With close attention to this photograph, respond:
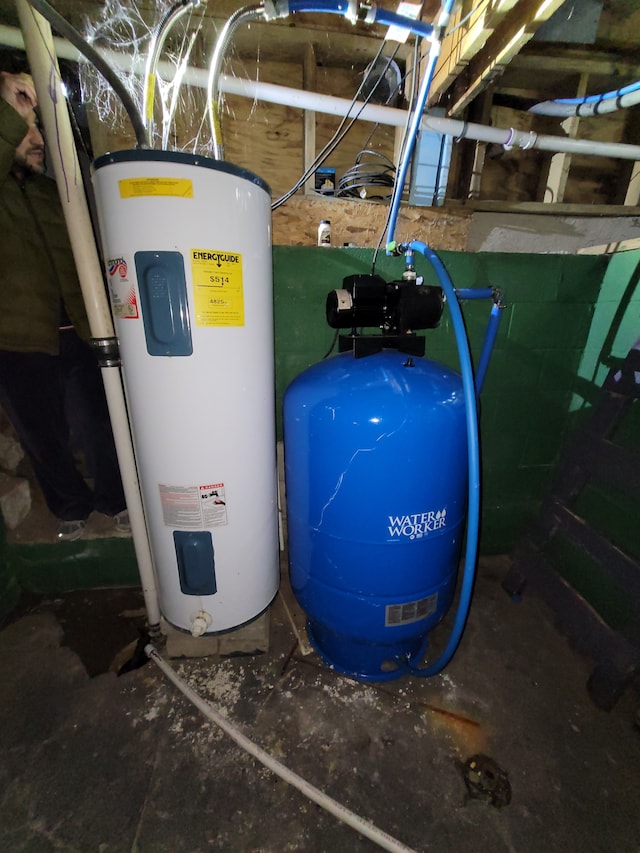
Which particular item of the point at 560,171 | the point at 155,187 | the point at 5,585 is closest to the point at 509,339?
the point at 560,171

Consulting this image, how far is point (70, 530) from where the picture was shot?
1511mm

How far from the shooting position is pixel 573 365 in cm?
160

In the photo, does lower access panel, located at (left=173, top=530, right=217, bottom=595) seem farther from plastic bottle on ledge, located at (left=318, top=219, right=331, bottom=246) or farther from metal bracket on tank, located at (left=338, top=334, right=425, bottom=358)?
plastic bottle on ledge, located at (left=318, top=219, right=331, bottom=246)

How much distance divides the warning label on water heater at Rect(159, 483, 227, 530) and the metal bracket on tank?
1.97 feet

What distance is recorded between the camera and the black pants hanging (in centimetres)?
135

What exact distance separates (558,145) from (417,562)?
6.37 feet

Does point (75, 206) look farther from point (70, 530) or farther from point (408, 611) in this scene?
point (408, 611)

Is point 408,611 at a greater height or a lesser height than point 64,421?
lesser

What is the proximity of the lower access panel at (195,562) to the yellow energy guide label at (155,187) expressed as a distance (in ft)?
3.11

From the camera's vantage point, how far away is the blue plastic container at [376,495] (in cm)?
92

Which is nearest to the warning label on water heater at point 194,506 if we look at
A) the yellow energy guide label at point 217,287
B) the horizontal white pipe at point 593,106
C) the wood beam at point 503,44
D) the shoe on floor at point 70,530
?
the yellow energy guide label at point 217,287

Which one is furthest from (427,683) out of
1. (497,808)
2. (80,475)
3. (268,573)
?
(80,475)

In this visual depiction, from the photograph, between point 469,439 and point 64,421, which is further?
point 64,421

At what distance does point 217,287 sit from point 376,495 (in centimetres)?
71
